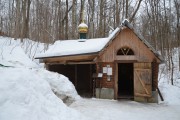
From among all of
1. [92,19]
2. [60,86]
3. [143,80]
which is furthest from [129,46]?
[92,19]

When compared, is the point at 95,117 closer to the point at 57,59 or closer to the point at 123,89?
→ the point at 57,59

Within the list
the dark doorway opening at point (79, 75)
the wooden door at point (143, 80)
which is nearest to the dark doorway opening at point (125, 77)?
the dark doorway opening at point (79, 75)

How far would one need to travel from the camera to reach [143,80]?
14.1 m

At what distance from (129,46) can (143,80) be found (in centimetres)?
237

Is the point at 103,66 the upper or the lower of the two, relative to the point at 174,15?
lower

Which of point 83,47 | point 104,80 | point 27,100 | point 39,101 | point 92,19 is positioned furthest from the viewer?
point 92,19

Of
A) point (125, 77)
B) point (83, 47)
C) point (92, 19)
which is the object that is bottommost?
point (125, 77)

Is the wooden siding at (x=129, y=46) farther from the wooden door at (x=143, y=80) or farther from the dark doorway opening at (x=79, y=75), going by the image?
the dark doorway opening at (x=79, y=75)

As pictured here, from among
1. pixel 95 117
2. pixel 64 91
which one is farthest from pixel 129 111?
pixel 64 91

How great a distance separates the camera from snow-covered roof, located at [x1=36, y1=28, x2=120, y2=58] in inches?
565

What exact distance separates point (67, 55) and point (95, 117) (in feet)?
22.9

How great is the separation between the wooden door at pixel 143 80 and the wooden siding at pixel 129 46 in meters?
0.46

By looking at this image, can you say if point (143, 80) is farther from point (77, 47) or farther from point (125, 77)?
point (125, 77)

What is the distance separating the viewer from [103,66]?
14594 mm
